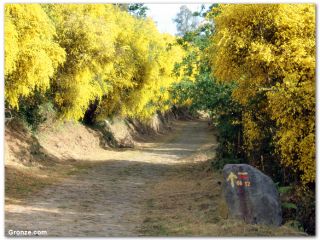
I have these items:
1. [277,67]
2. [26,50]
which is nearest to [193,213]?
[277,67]

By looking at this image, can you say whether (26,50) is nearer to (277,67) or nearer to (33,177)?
(33,177)

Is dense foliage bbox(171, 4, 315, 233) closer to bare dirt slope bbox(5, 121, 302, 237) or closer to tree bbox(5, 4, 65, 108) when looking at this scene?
bare dirt slope bbox(5, 121, 302, 237)

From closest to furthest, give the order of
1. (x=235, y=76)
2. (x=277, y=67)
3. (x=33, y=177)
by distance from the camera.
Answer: (x=277, y=67) → (x=235, y=76) → (x=33, y=177)

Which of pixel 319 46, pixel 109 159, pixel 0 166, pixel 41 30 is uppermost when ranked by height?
pixel 41 30

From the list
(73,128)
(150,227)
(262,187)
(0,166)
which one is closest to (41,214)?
(0,166)

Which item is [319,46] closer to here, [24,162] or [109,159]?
[24,162]

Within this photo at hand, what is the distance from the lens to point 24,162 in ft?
64.8

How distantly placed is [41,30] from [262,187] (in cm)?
802

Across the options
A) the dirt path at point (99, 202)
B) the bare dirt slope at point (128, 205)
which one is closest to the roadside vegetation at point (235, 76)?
the bare dirt slope at point (128, 205)

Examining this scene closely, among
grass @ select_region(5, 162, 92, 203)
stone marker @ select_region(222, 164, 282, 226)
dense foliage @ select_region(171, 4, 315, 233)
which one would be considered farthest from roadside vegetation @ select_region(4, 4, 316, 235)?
stone marker @ select_region(222, 164, 282, 226)

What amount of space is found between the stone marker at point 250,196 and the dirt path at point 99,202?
7.29 ft

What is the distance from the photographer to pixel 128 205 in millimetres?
13961

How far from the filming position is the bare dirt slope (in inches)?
421

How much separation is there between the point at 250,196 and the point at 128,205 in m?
4.44
